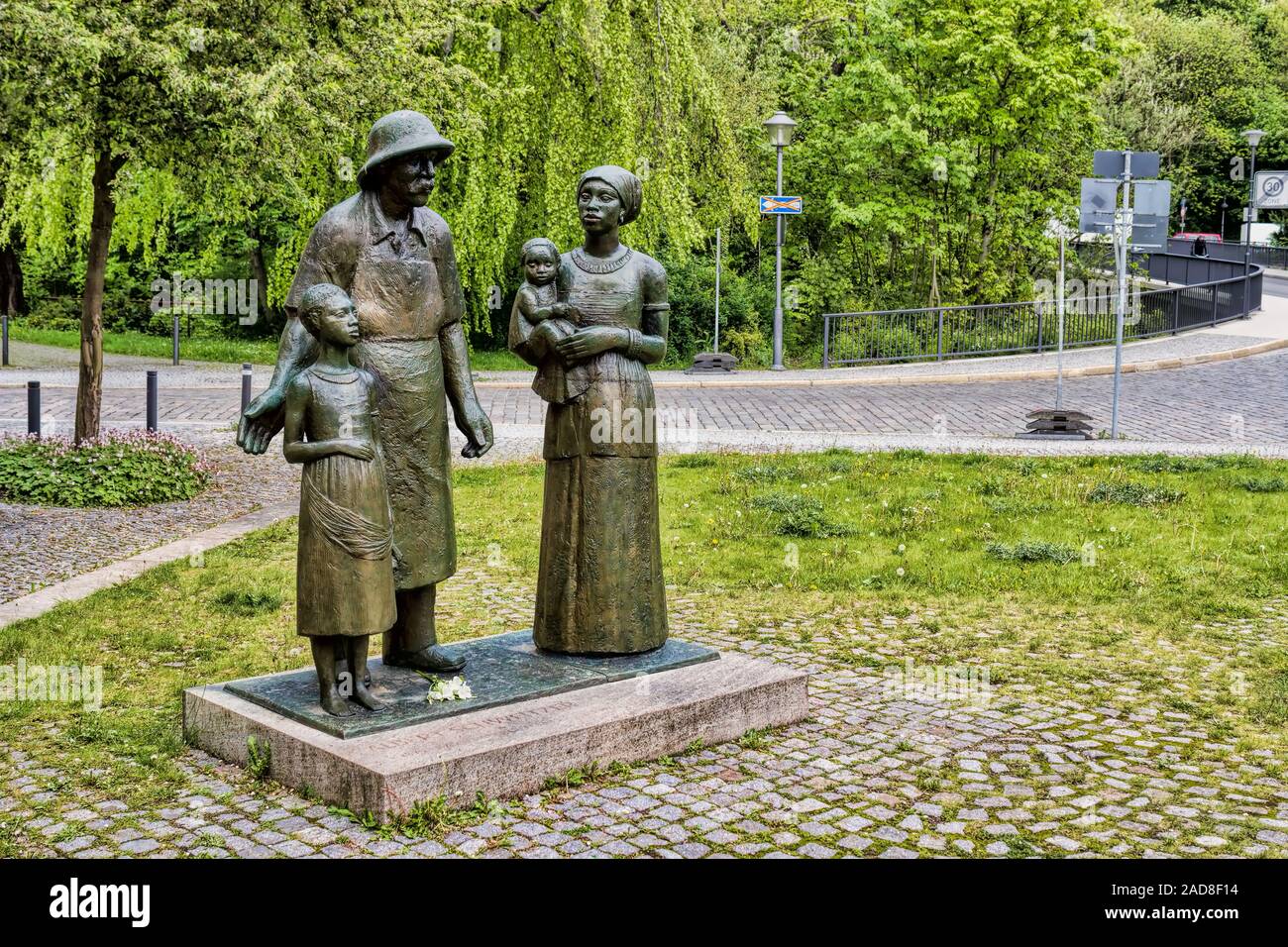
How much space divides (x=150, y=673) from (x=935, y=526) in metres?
6.54

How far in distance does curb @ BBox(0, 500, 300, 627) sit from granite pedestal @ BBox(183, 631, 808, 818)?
3113mm

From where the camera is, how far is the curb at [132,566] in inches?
349

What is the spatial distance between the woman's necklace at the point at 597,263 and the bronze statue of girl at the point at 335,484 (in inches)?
56.2

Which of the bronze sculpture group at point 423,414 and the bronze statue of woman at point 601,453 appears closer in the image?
the bronze sculpture group at point 423,414

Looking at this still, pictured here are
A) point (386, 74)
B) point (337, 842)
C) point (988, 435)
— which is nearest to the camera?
point (337, 842)

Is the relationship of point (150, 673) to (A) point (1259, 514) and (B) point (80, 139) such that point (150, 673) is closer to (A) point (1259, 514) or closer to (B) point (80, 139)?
(B) point (80, 139)

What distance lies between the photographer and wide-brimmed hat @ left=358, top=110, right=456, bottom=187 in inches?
233

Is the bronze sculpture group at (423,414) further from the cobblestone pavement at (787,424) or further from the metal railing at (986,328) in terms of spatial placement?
the metal railing at (986,328)

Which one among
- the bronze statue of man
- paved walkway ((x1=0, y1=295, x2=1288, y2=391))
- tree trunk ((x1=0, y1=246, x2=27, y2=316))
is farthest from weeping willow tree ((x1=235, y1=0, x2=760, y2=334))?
the bronze statue of man

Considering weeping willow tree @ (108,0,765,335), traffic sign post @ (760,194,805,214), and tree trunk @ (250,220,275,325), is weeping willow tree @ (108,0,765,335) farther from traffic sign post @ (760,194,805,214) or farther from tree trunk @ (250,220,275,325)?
tree trunk @ (250,220,275,325)

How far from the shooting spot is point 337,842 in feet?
16.8

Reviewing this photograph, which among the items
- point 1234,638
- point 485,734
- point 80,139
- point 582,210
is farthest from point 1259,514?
point 80,139

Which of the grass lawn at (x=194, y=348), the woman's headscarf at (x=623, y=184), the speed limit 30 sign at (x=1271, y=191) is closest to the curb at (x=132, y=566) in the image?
the woman's headscarf at (x=623, y=184)

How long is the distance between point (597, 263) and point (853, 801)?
2.77 metres
